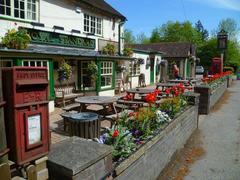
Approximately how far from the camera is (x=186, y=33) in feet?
183

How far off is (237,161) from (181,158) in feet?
3.78

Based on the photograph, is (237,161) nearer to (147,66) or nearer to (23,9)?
(23,9)

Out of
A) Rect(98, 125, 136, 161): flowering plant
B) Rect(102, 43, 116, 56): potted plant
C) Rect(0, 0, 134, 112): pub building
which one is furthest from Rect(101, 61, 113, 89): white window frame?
Rect(98, 125, 136, 161): flowering plant

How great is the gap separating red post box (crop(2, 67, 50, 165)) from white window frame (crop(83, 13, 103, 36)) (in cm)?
1146

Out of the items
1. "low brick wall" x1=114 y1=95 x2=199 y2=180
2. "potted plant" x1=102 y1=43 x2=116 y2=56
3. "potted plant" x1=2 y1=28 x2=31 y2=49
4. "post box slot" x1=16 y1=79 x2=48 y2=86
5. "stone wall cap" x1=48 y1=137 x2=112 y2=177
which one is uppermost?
"potted plant" x1=102 y1=43 x2=116 y2=56

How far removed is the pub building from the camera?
849 cm

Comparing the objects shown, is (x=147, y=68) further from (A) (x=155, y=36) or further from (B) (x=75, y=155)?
(A) (x=155, y=36)

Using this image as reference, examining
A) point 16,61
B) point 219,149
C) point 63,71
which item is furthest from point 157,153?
point 63,71

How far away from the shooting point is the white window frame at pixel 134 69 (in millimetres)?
17595

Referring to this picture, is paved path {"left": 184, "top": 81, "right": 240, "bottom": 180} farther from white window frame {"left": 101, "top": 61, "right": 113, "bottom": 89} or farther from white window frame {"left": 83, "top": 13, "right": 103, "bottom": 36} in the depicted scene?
white window frame {"left": 83, "top": 13, "right": 103, "bottom": 36}

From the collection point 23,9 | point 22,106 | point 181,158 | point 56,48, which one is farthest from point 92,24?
point 22,106

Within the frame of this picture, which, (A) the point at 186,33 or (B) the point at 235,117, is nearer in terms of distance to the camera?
(B) the point at 235,117

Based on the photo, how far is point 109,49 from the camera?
13.6 meters

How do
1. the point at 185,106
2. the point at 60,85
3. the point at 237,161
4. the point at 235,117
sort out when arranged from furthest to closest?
the point at 60,85 < the point at 235,117 < the point at 185,106 < the point at 237,161
